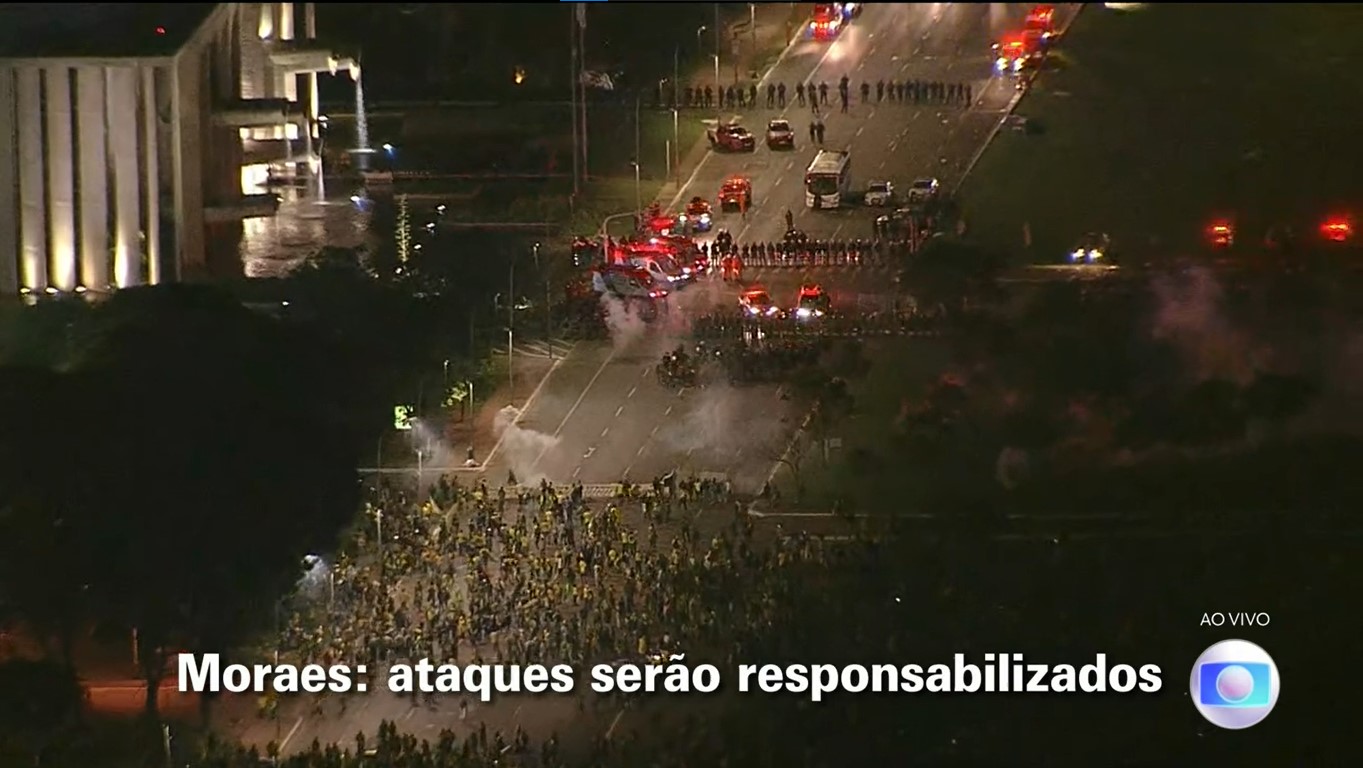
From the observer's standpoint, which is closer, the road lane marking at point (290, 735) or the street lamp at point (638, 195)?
the road lane marking at point (290, 735)

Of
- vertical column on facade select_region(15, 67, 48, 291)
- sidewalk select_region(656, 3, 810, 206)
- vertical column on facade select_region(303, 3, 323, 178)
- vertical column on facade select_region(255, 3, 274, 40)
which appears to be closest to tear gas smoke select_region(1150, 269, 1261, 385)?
sidewalk select_region(656, 3, 810, 206)

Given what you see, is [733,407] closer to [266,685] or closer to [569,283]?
[569,283]

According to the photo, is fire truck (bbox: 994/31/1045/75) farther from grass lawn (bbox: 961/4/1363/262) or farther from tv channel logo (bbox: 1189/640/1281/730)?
tv channel logo (bbox: 1189/640/1281/730)

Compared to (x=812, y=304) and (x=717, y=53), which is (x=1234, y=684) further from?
(x=717, y=53)

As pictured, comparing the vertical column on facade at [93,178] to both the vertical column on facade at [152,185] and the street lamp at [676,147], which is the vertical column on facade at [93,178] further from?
the street lamp at [676,147]

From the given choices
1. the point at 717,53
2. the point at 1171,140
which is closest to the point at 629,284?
the point at 717,53

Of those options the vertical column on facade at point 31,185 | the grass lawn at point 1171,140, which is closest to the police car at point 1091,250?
the grass lawn at point 1171,140
